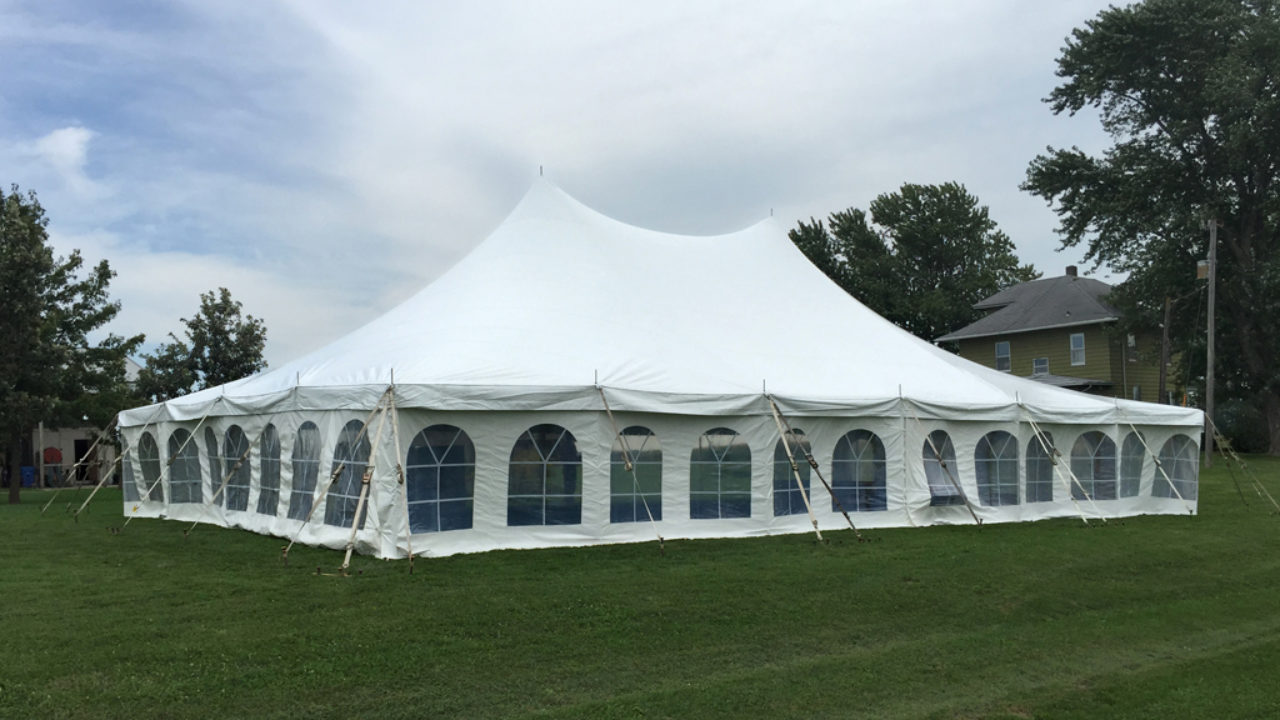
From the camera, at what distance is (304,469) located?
438 inches

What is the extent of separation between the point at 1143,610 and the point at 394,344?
8374 millimetres

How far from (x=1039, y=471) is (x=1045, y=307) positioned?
24447mm

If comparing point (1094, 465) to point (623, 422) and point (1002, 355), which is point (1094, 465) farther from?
point (1002, 355)

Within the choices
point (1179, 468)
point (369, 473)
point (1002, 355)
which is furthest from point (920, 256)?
point (369, 473)

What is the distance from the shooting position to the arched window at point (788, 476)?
1193 centimetres

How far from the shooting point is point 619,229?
15.0 m

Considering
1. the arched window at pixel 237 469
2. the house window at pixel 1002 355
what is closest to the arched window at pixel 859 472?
the arched window at pixel 237 469

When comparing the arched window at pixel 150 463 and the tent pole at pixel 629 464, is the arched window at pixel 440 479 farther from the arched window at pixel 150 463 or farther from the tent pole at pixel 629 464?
the arched window at pixel 150 463

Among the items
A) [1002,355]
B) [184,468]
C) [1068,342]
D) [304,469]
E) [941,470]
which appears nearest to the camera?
[304,469]

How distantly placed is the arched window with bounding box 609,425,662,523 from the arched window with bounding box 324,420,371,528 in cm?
273

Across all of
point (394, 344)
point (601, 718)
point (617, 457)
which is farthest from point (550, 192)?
point (601, 718)

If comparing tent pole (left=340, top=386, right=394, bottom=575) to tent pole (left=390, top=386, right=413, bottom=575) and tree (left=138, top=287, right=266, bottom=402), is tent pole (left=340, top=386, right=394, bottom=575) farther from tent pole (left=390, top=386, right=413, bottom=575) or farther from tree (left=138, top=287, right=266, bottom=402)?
tree (left=138, top=287, right=266, bottom=402)

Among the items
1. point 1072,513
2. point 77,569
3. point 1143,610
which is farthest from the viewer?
point 1072,513

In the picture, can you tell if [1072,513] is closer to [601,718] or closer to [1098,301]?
[601,718]
